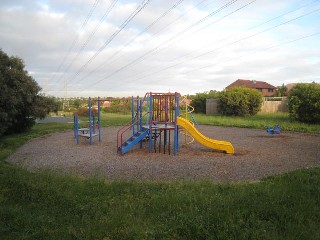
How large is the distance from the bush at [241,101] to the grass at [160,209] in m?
22.0

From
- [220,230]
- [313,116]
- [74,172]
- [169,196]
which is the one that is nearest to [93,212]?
[169,196]

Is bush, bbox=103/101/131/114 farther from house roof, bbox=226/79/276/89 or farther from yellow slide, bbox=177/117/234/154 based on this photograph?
yellow slide, bbox=177/117/234/154

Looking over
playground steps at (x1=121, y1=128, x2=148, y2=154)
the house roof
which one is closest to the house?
the house roof

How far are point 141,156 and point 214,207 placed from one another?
599cm

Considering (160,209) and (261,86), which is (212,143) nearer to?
(160,209)

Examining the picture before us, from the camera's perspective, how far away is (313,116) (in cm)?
1967

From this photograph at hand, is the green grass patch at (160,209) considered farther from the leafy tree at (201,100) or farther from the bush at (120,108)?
the bush at (120,108)

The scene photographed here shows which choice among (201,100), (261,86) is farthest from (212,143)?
(261,86)

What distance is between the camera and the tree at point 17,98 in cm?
1492

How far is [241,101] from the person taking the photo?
1109 inches

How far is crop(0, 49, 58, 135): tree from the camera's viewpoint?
49.0 feet

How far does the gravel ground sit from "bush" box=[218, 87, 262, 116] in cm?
1493

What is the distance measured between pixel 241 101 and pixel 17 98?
1903 cm

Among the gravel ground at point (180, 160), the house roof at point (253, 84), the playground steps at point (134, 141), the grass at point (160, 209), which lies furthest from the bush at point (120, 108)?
the grass at point (160, 209)
